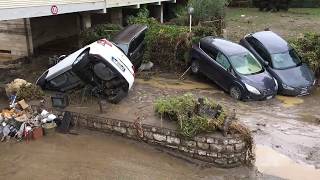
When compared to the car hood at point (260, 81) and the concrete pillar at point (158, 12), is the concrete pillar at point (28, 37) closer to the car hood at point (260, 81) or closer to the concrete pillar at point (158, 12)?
the concrete pillar at point (158, 12)

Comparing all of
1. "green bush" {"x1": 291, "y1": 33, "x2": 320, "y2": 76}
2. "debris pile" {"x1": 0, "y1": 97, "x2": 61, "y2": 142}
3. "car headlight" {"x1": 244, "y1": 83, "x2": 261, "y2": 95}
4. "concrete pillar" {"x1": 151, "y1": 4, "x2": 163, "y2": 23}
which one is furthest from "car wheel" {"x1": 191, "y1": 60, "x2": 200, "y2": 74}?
"concrete pillar" {"x1": 151, "y1": 4, "x2": 163, "y2": 23}

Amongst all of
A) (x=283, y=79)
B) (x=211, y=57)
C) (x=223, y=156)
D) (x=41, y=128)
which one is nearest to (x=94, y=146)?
(x=41, y=128)

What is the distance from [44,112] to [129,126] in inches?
94.7

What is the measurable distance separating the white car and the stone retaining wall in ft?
3.30

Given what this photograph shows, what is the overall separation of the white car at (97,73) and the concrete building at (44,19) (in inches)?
91.6

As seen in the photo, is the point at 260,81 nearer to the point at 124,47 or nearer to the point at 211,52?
the point at 211,52

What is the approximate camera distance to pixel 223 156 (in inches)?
388

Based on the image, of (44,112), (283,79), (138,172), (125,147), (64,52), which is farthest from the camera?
(64,52)

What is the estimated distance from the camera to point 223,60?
14.4 m

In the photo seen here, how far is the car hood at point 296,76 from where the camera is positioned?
47.2 ft

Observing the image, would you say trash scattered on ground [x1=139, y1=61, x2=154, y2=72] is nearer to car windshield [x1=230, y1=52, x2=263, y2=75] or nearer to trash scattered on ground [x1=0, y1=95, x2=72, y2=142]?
car windshield [x1=230, y1=52, x2=263, y2=75]

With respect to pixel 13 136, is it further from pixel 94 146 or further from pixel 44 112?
pixel 94 146

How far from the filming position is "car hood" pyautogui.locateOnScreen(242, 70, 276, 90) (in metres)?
13.7

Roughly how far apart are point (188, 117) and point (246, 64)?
508cm
